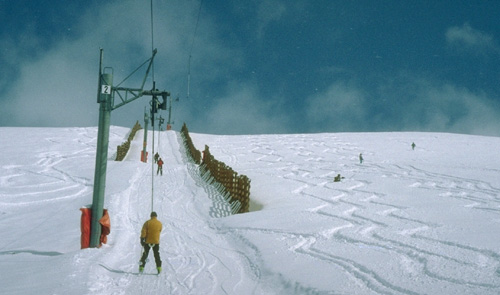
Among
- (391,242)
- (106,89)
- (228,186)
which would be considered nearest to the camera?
(391,242)

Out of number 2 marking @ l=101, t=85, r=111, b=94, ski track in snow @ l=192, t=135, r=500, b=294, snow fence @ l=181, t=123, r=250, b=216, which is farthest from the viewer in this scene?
snow fence @ l=181, t=123, r=250, b=216

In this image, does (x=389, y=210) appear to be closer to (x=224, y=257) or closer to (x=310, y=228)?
(x=310, y=228)

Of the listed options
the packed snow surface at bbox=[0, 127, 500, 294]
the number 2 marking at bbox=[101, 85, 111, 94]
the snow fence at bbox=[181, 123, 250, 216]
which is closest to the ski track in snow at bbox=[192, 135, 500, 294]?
the packed snow surface at bbox=[0, 127, 500, 294]

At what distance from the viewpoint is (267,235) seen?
29.3 feet

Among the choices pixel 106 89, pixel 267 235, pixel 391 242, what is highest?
pixel 106 89

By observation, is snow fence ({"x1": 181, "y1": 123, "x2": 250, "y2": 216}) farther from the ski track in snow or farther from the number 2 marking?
the number 2 marking

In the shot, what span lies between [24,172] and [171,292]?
747 inches

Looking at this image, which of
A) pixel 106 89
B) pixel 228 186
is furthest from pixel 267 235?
pixel 228 186

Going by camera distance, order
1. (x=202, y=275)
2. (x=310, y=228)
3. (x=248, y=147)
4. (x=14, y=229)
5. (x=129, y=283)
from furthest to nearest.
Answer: (x=248, y=147)
(x=14, y=229)
(x=310, y=228)
(x=202, y=275)
(x=129, y=283)

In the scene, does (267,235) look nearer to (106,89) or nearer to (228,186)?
(106,89)

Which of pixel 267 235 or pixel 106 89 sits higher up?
pixel 106 89

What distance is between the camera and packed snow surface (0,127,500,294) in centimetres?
598

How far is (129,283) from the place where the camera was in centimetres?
604

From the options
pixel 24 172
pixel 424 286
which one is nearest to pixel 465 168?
pixel 424 286
